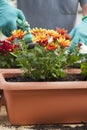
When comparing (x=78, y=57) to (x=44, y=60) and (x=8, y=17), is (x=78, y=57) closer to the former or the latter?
(x=44, y=60)

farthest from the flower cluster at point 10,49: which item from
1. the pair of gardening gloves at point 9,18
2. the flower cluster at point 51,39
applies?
the pair of gardening gloves at point 9,18

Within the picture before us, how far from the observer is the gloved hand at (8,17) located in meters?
1.33

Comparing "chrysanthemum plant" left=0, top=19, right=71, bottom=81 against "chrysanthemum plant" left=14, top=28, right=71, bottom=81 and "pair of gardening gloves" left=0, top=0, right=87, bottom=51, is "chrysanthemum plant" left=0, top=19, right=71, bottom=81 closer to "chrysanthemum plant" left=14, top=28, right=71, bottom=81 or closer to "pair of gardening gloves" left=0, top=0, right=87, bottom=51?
"chrysanthemum plant" left=14, top=28, right=71, bottom=81

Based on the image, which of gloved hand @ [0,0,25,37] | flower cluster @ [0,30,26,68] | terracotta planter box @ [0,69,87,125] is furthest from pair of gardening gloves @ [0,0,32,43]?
terracotta planter box @ [0,69,87,125]

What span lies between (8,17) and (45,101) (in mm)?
519

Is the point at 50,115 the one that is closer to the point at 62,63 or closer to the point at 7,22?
the point at 62,63

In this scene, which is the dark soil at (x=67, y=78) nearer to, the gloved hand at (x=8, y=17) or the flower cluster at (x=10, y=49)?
the flower cluster at (x=10, y=49)

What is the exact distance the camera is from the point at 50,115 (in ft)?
3.09

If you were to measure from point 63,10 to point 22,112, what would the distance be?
3.73 ft

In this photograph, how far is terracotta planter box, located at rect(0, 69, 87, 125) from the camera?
2.96 ft

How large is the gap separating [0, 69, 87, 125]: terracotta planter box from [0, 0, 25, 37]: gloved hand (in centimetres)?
42

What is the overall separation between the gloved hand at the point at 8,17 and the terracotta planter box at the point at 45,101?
417 mm

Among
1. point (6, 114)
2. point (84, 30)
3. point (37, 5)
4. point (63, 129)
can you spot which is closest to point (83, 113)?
point (63, 129)

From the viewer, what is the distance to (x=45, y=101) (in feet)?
3.04
